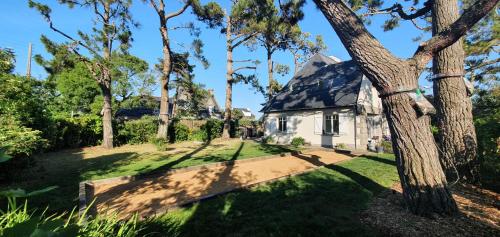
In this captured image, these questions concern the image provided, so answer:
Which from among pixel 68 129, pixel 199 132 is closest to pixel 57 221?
pixel 68 129

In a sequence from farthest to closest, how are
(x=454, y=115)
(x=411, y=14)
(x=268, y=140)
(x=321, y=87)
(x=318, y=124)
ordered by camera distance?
(x=268, y=140) < (x=321, y=87) < (x=318, y=124) < (x=411, y=14) < (x=454, y=115)

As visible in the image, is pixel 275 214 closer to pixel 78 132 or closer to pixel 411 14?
pixel 411 14

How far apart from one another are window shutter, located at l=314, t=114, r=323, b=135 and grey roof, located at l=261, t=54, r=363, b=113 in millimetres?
663

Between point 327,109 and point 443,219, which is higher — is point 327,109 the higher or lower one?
the higher one

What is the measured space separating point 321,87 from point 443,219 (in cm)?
1481

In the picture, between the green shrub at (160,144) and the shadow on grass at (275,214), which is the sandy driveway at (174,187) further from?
the green shrub at (160,144)

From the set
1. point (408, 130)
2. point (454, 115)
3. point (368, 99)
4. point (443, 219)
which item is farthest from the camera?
point (368, 99)

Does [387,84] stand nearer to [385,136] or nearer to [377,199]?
[377,199]

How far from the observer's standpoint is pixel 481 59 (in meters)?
15.3

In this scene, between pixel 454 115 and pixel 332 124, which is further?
pixel 332 124

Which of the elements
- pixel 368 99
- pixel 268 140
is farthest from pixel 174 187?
pixel 368 99

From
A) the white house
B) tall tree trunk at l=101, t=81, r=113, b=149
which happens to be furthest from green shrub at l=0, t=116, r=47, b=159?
the white house

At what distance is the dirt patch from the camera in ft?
10.7

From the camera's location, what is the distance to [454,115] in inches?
201
